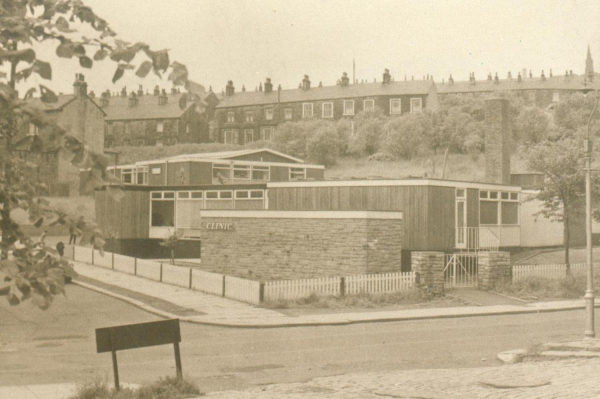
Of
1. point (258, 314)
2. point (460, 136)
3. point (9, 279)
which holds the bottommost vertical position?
point (258, 314)

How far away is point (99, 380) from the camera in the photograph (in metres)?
10.3

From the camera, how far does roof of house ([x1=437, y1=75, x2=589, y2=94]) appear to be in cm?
10688

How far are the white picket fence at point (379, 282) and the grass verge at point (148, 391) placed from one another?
15690 millimetres

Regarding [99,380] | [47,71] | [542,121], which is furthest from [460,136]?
[47,71]

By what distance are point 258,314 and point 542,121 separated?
62.8m

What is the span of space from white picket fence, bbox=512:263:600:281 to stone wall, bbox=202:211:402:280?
486cm

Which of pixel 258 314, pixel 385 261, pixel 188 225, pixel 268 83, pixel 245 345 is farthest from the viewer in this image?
pixel 268 83

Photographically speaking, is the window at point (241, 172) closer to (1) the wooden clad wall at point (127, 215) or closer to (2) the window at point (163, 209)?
(2) the window at point (163, 209)

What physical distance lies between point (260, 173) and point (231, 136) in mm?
48668

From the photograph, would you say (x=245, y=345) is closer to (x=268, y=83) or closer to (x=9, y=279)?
(x=9, y=279)

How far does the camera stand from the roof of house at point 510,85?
351 feet

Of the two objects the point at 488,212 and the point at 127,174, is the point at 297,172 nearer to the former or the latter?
the point at 127,174

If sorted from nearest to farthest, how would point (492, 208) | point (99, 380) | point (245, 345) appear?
point (99, 380) → point (245, 345) → point (492, 208)

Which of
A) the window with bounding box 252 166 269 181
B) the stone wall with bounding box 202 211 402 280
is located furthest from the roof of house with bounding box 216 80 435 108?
the stone wall with bounding box 202 211 402 280
